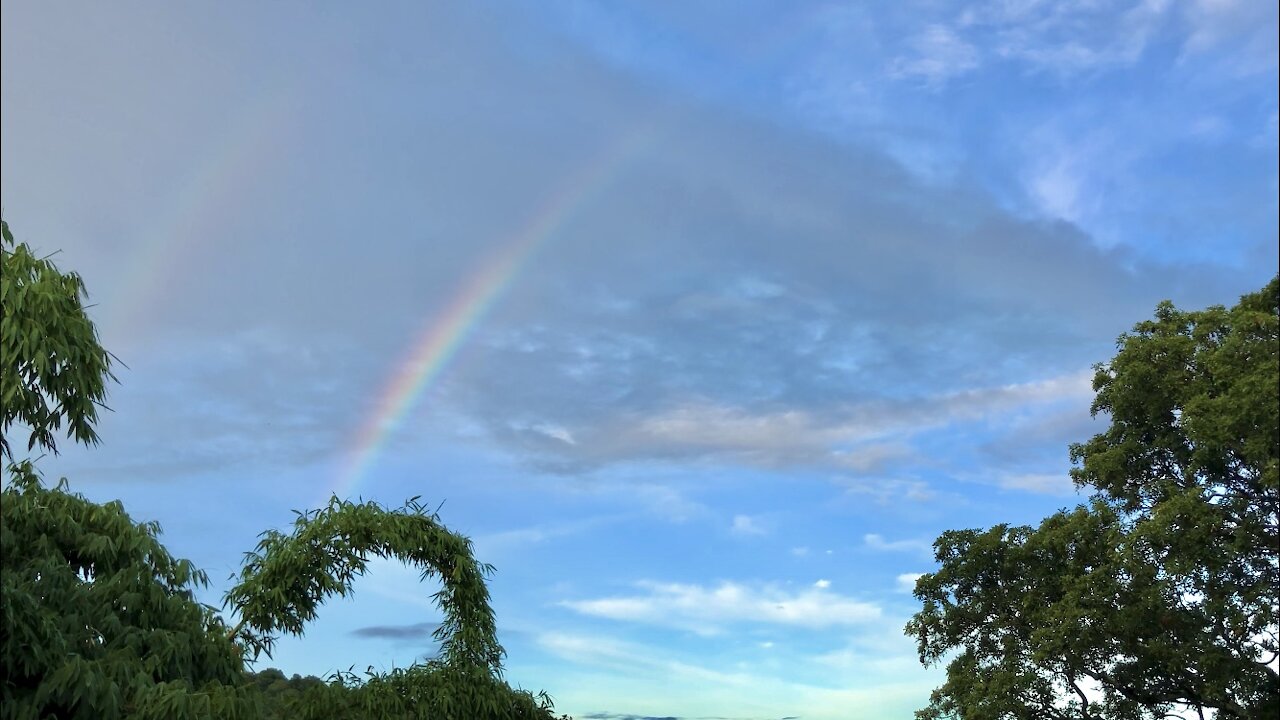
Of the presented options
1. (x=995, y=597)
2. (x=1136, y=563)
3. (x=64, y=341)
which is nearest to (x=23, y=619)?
(x=64, y=341)

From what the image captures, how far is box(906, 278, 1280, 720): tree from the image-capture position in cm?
1486

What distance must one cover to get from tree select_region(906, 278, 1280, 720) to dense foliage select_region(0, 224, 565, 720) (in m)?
8.87

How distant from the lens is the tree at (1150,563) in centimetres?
1486

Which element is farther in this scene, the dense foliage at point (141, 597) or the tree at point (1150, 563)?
the tree at point (1150, 563)

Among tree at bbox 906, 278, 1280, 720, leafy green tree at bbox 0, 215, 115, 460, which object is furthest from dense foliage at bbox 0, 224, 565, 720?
tree at bbox 906, 278, 1280, 720

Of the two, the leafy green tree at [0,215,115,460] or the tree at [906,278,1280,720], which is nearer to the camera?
the leafy green tree at [0,215,115,460]

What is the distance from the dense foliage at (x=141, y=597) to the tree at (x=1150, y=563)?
349 inches

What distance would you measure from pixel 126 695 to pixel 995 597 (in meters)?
14.3

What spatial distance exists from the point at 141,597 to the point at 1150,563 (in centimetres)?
1345

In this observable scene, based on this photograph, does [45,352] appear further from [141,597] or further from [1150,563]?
[1150,563]

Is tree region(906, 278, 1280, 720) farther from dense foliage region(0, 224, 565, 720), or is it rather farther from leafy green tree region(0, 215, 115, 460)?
leafy green tree region(0, 215, 115, 460)

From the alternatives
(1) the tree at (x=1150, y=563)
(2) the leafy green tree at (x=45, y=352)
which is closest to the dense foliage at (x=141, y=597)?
(2) the leafy green tree at (x=45, y=352)

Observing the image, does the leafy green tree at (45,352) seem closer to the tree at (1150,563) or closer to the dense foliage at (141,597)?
the dense foliage at (141,597)

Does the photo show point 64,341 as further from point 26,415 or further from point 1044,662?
point 1044,662
